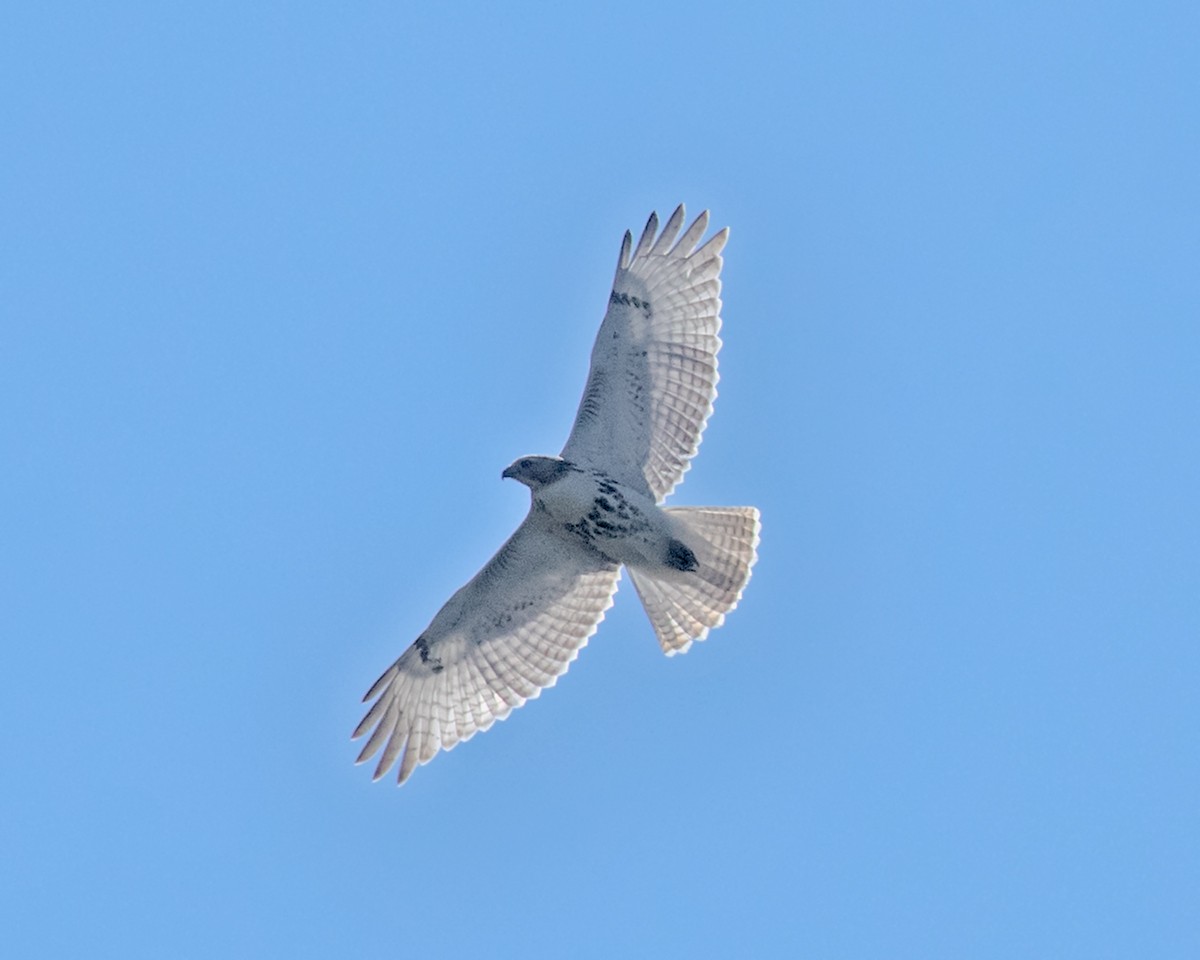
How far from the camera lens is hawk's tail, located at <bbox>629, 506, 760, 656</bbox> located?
1792 centimetres

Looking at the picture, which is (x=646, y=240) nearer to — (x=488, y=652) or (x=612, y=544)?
(x=612, y=544)

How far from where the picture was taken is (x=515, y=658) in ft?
61.0

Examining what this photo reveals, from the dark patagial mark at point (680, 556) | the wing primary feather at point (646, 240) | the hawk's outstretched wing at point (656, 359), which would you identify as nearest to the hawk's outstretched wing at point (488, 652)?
the dark patagial mark at point (680, 556)

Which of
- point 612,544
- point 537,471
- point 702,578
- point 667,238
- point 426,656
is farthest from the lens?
point 426,656

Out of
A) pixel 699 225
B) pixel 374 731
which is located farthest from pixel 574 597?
pixel 699 225

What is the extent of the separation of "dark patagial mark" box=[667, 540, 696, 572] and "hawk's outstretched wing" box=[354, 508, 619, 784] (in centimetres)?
69

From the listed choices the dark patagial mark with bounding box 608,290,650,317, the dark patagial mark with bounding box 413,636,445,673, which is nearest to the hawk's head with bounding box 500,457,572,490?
the dark patagial mark with bounding box 608,290,650,317

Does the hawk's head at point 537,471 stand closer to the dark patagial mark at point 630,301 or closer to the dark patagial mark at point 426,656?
the dark patagial mark at point 630,301

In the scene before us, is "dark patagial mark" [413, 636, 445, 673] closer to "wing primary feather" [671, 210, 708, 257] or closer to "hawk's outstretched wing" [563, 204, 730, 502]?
"hawk's outstretched wing" [563, 204, 730, 502]

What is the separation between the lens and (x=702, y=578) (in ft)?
59.5

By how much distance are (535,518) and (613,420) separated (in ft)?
3.29

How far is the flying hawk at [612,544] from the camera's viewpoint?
58.8 ft

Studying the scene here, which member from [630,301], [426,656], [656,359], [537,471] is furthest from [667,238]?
[426,656]

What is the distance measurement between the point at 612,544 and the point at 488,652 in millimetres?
1455
